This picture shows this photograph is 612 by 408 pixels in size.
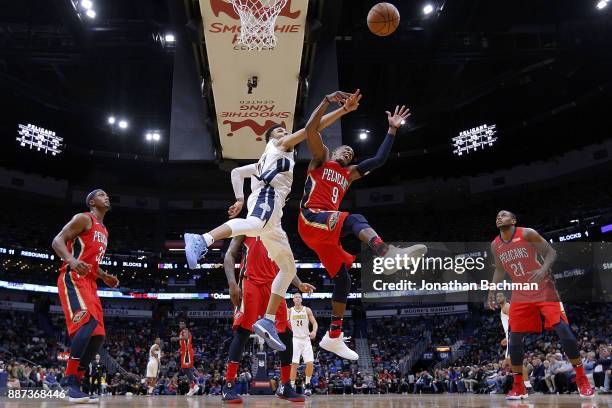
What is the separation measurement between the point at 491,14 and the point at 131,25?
1133cm

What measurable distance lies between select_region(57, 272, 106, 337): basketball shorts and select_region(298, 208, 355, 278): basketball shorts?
2.13 m

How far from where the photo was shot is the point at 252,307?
6164 millimetres

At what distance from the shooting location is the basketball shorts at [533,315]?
625 cm

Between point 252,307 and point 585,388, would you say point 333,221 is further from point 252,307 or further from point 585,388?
point 585,388

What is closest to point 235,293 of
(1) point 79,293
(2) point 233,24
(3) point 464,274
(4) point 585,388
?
(1) point 79,293

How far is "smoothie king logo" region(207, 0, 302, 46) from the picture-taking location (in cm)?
977

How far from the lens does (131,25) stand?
16453 millimetres

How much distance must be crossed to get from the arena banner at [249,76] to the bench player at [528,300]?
215 inches

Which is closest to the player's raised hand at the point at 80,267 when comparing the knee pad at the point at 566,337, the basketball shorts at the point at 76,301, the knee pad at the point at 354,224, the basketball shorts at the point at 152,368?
the basketball shorts at the point at 76,301

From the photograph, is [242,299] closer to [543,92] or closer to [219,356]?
[543,92]

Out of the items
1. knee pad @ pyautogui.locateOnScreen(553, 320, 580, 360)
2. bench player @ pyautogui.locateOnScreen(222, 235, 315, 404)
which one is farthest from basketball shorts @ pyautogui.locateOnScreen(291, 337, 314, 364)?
knee pad @ pyautogui.locateOnScreen(553, 320, 580, 360)

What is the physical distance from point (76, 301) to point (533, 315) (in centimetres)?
482

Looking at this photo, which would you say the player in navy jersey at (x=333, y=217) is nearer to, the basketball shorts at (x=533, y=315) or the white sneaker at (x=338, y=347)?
the white sneaker at (x=338, y=347)

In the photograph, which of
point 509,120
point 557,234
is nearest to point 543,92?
point 509,120
